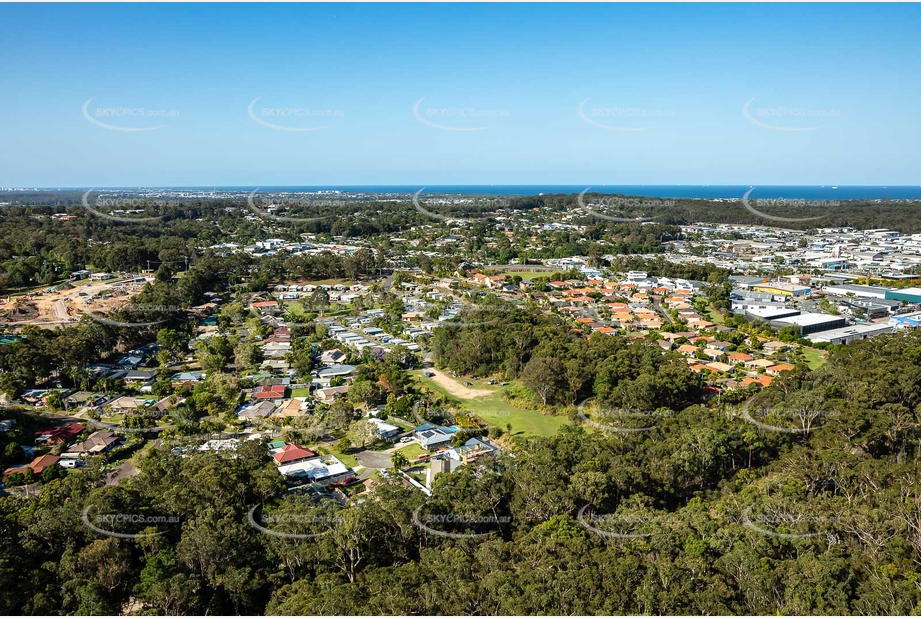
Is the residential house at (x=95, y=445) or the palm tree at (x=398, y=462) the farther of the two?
the residential house at (x=95, y=445)

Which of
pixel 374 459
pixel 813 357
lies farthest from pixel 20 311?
pixel 813 357

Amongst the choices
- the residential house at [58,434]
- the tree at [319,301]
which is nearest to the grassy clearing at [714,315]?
the tree at [319,301]

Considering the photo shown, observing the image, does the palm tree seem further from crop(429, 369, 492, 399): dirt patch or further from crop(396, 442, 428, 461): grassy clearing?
crop(429, 369, 492, 399): dirt patch

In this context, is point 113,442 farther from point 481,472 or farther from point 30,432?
point 481,472

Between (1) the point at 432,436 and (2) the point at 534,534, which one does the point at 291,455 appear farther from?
(2) the point at 534,534

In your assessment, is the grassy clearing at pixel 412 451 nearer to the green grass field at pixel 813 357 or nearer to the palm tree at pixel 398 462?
the palm tree at pixel 398 462

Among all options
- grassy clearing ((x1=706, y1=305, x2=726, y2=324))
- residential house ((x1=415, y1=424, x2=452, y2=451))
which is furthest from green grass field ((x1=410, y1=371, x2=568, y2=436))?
grassy clearing ((x1=706, y1=305, x2=726, y2=324))
